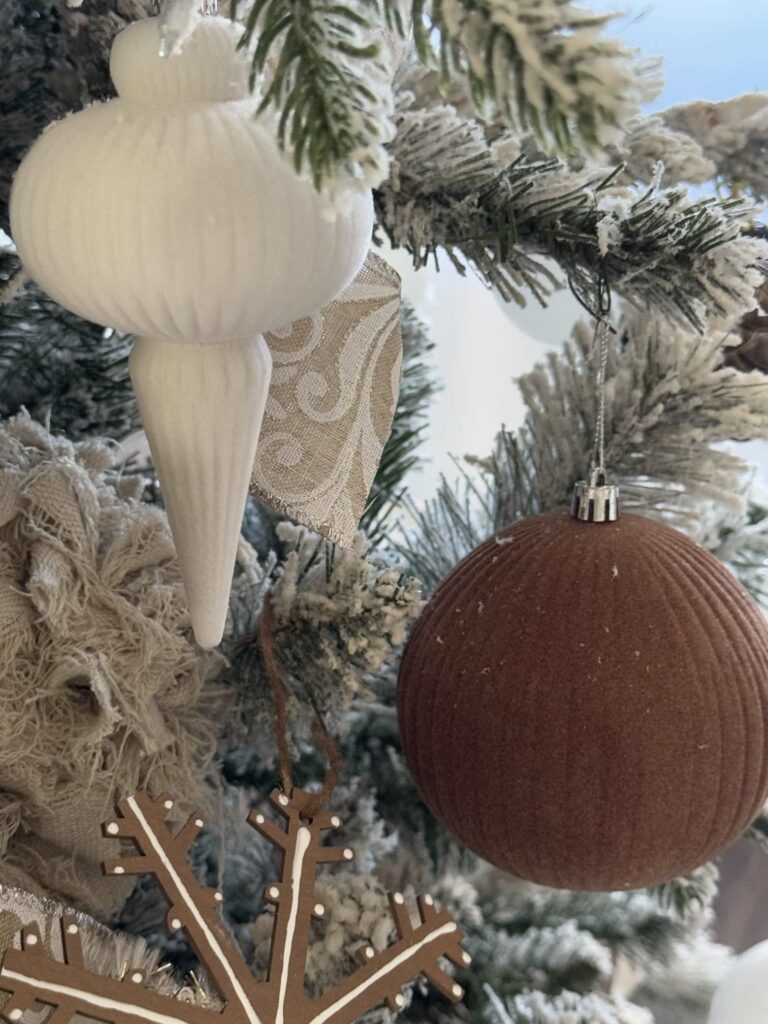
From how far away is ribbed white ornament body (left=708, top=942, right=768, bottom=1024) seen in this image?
423 millimetres

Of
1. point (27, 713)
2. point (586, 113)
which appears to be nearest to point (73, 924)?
point (27, 713)

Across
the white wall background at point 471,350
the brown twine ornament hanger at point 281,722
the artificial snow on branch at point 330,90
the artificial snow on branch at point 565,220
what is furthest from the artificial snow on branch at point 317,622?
the white wall background at point 471,350

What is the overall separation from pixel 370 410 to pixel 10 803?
0.18 metres

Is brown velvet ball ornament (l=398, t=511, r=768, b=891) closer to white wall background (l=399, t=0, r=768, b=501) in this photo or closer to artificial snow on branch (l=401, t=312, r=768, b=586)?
artificial snow on branch (l=401, t=312, r=768, b=586)

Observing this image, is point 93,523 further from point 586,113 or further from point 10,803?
point 586,113

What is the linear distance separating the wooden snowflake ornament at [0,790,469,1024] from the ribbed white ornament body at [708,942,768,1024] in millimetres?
215

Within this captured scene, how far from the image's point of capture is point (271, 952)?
0.88 ft

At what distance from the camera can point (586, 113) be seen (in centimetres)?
15

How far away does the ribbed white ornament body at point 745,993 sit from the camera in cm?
42

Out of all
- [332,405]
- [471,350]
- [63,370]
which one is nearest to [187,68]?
[332,405]

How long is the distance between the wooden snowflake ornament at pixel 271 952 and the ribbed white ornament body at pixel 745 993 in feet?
0.71

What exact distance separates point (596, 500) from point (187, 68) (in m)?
0.21

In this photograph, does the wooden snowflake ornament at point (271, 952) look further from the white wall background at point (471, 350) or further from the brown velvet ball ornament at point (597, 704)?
the white wall background at point (471, 350)

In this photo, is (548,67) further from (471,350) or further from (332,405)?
(471,350)
